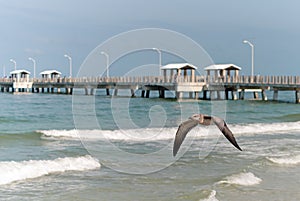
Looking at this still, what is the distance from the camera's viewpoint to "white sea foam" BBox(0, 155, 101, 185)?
1056 cm

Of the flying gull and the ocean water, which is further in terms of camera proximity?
the ocean water

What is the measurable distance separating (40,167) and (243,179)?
466 cm

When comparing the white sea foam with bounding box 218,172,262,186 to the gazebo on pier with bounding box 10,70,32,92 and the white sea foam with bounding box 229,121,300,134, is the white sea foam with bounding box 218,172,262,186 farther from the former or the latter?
the gazebo on pier with bounding box 10,70,32,92

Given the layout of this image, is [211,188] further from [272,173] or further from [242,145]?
[242,145]

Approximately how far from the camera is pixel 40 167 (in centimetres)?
1140

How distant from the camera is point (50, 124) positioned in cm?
2478

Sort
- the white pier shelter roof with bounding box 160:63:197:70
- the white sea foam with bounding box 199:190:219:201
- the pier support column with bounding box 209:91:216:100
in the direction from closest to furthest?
the white sea foam with bounding box 199:190:219:201 < the white pier shelter roof with bounding box 160:63:197:70 < the pier support column with bounding box 209:91:216:100

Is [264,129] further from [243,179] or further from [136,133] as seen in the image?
[243,179]

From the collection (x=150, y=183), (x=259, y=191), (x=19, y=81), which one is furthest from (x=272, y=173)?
(x=19, y=81)

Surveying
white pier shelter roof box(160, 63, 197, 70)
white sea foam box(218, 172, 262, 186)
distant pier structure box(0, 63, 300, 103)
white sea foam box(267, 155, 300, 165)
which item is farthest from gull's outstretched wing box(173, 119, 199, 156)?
white pier shelter roof box(160, 63, 197, 70)

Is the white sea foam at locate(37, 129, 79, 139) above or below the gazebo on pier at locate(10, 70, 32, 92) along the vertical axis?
below

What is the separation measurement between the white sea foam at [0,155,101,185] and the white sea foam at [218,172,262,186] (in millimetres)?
3431

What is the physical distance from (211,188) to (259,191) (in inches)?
35.8

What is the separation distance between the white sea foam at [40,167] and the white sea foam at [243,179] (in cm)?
343
